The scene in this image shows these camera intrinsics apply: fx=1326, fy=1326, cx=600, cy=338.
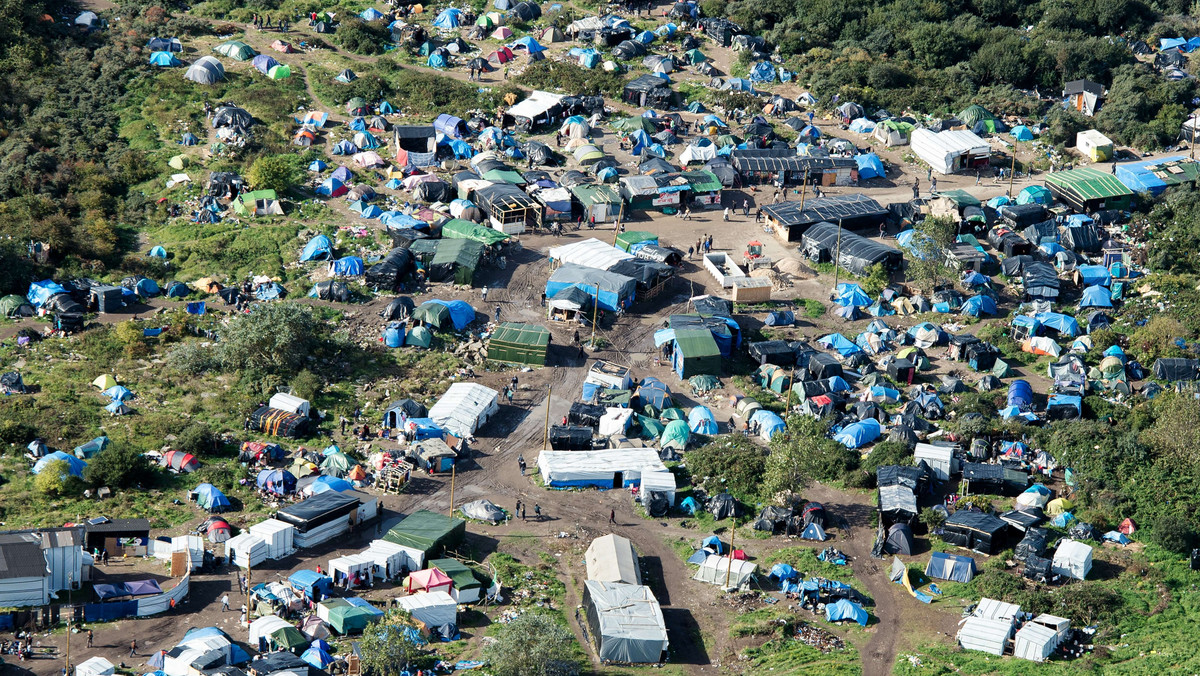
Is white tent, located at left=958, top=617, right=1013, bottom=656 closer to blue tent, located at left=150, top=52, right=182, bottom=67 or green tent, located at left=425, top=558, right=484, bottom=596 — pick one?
green tent, located at left=425, top=558, right=484, bottom=596

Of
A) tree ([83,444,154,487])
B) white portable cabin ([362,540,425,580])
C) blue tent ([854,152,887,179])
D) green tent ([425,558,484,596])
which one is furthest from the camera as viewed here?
blue tent ([854,152,887,179])

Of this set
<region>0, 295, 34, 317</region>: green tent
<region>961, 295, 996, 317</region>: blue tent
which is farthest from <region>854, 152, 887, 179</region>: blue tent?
<region>0, 295, 34, 317</region>: green tent

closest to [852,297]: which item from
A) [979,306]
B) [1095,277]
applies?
[979,306]

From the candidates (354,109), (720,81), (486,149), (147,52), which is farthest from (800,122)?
(147,52)

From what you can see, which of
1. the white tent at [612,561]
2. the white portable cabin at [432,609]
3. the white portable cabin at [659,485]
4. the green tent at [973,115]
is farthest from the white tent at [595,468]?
the green tent at [973,115]

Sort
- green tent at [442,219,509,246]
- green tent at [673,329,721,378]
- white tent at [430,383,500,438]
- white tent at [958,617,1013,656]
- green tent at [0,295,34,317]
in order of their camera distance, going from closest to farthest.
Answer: white tent at [958,617,1013,656]
white tent at [430,383,500,438]
green tent at [673,329,721,378]
green tent at [0,295,34,317]
green tent at [442,219,509,246]

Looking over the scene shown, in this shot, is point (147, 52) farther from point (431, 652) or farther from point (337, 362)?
point (431, 652)

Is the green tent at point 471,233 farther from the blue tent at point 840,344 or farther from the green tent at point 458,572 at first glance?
the green tent at point 458,572
